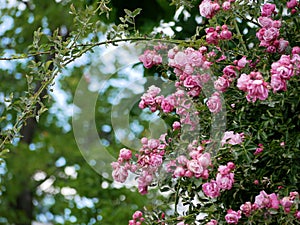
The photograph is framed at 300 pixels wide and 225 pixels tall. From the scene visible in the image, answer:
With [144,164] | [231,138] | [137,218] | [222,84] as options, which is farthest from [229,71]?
[137,218]

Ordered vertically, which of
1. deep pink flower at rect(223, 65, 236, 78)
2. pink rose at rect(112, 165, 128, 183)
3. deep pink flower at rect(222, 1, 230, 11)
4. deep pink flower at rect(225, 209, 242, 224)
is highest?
deep pink flower at rect(222, 1, 230, 11)

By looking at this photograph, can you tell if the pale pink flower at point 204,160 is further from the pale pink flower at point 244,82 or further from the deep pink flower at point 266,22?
the deep pink flower at point 266,22

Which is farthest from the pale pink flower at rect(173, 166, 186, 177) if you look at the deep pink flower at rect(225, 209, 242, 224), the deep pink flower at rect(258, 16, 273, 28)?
the deep pink flower at rect(258, 16, 273, 28)

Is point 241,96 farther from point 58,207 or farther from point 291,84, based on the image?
point 58,207

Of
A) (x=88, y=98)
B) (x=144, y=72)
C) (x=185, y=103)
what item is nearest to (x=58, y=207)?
(x=88, y=98)

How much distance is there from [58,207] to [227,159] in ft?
12.1

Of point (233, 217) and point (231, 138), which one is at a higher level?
point (231, 138)

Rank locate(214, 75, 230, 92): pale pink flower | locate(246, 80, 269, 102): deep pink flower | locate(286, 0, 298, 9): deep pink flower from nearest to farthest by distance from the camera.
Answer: locate(246, 80, 269, 102): deep pink flower, locate(214, 75, 230, 92): pale pink flower, locate(286, 0, 298, 9): deep pink flower

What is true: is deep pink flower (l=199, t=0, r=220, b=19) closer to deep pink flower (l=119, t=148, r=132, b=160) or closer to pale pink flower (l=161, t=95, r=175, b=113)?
pale pink flower (l=161, t=95, r=175, b=113)

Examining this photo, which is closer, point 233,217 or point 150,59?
point 233,217

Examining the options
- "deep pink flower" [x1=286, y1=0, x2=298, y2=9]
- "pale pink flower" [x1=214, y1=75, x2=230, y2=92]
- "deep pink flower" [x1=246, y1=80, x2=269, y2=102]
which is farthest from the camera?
"deep pink flower" [x1=286, y1=0, x2=298, y2=9]

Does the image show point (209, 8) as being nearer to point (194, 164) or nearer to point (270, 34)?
point (270, 34)

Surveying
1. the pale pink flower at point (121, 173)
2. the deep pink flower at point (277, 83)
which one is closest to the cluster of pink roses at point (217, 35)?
the deep pink flower at point (277, 83)

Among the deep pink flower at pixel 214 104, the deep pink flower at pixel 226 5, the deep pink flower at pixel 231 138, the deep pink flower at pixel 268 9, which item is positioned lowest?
the deep pink flower at pixel 231 138
